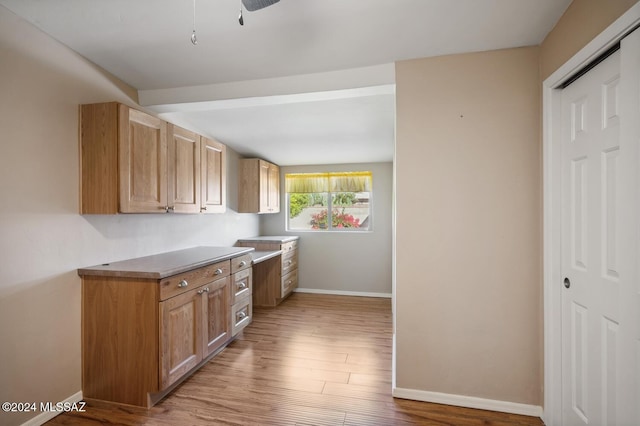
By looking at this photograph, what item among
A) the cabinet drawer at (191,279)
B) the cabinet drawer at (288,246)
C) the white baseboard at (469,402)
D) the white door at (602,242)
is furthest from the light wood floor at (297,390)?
the cabinet drawer at (288,246)

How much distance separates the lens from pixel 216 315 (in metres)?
2.57

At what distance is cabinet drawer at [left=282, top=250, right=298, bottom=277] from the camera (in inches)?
167

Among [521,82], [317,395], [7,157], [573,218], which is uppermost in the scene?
[521,82]

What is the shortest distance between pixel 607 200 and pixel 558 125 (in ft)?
1.90

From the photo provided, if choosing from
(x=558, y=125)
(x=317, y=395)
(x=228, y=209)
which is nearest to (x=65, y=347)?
(x=317, y=395)

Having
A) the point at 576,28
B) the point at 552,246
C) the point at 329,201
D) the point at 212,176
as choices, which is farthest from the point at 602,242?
the point at 329,201

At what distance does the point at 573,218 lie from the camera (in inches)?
63.4

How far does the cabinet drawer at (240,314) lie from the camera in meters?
2.84

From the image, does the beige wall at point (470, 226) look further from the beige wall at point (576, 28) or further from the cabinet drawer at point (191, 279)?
the cabinet drawer at point (191, 279)

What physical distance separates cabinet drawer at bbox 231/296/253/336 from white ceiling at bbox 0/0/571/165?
1914 millimetres

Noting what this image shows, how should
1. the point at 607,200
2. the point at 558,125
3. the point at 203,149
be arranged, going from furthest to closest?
1. the point at 203,149
2. the point at 558,125
3. the point at 607,200

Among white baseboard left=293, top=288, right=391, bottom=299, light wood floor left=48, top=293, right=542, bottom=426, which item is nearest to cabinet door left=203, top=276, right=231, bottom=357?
light wood floor left=48, top=293, right=542, bottom=426

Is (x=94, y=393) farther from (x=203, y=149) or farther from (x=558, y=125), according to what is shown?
(x=558, y=125)

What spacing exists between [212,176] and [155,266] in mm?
1193
